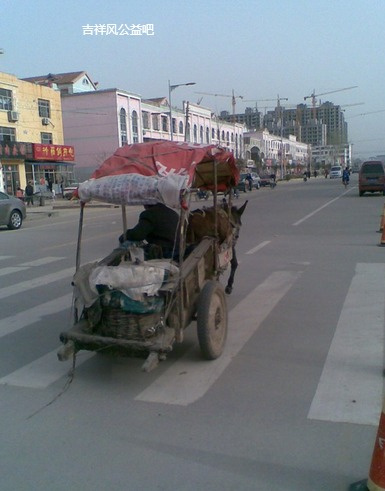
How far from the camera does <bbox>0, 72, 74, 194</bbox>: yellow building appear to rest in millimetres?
37312

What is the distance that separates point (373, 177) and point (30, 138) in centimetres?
2653

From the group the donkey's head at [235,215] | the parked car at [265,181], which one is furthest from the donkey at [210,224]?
the parked car at [265,181]

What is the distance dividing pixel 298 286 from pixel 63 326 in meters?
3.68

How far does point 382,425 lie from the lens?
2787 millimetres

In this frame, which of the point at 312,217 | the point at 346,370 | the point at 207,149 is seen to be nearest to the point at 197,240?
the point at 207,149

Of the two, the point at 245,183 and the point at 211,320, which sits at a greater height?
the point at 245,183

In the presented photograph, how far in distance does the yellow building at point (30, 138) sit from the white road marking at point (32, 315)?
1216 inches

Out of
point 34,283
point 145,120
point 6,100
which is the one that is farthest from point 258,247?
point 145,120

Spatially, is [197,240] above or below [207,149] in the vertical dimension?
below

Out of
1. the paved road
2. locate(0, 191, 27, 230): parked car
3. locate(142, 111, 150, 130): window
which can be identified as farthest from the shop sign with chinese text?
the paved road

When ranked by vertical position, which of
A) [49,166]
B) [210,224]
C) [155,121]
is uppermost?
[155,121]

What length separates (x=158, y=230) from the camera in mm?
5457

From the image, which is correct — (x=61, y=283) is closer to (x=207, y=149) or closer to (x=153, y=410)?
(x=207, y=149)

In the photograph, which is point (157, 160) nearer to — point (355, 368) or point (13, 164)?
point (355, 368)
